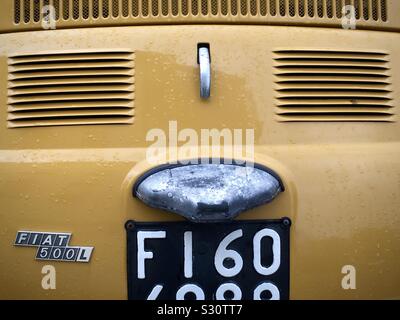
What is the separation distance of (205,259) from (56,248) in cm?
45

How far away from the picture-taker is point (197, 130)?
1.66m

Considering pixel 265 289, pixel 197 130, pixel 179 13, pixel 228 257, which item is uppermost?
pixel 179 13

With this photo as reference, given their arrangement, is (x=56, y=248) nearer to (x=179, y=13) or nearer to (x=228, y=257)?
(x=228, y=257)

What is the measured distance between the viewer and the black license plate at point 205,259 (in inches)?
62.1

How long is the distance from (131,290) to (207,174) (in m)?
0.42

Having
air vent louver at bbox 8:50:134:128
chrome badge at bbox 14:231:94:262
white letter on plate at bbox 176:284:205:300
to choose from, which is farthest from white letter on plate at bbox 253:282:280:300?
air vent louver at bbox 8:50:134:128

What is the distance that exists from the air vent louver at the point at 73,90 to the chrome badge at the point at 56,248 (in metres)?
0.35

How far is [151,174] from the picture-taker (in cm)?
157

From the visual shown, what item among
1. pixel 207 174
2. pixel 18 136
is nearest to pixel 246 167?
pixel 207 174

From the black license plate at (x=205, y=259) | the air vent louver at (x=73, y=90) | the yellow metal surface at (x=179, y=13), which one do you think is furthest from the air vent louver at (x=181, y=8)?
the black license plate at (x=205, y=259)

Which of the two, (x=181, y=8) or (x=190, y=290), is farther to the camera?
(x=181, y=8)

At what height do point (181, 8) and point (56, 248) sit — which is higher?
point (181, 8)

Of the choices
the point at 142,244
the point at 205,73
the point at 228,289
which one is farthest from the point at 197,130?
the point at 228,289

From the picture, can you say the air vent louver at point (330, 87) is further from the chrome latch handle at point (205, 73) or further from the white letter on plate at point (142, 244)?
the white letter on plate at point (142, 244)
